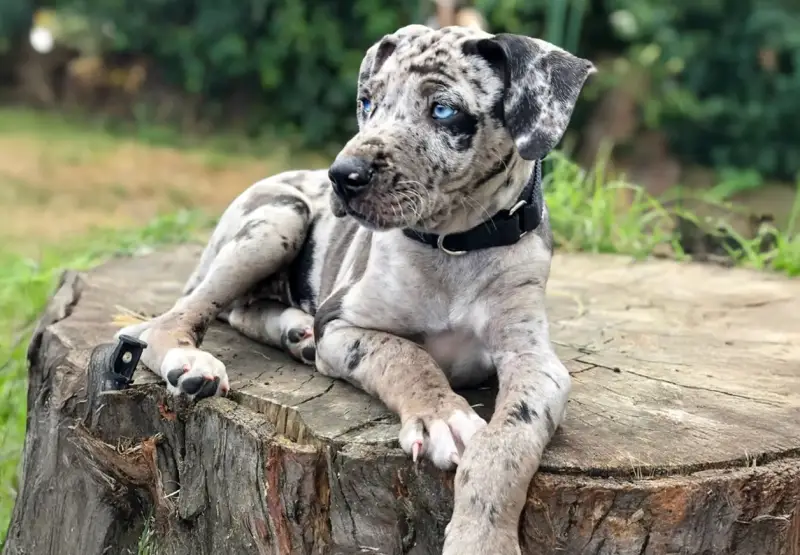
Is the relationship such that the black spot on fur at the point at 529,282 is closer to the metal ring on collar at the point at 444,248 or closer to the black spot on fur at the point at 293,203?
the metal ring on collar at the point at 444,248

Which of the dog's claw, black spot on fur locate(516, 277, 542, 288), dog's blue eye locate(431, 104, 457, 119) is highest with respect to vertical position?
dog's blue eye locate(431, 104, 457, 119)

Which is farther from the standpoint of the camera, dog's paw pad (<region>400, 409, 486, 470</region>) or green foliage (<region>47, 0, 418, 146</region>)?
green foliage (<region>47, 0, 418, 146</region>)

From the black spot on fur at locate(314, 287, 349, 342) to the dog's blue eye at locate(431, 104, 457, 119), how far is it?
81 cm

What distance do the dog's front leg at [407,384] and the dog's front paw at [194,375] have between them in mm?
386

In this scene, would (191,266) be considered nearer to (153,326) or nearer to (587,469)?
(153,326)

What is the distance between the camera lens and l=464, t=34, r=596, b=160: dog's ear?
3150 mm

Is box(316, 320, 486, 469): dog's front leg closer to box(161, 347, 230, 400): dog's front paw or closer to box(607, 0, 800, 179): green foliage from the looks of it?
box(161, 347, 230, 400): dog's front paw

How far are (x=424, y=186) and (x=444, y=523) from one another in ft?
3.59

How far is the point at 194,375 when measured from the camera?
324 centimetres

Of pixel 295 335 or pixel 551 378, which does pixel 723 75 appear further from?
pixel 551 378

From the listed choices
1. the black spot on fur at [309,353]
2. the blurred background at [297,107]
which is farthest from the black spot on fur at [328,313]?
the blurred background at [297,107]

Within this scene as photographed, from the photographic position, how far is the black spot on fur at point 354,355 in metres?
3.30

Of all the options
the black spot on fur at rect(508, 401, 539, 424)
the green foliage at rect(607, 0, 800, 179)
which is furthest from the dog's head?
the green foliage at rect(607, 0, 800, 179)

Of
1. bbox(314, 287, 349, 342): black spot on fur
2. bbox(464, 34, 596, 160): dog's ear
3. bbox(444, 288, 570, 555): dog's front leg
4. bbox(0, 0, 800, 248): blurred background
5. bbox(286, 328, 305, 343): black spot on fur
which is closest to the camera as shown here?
bbox(444, 288, 570, 555): dog's front leg
